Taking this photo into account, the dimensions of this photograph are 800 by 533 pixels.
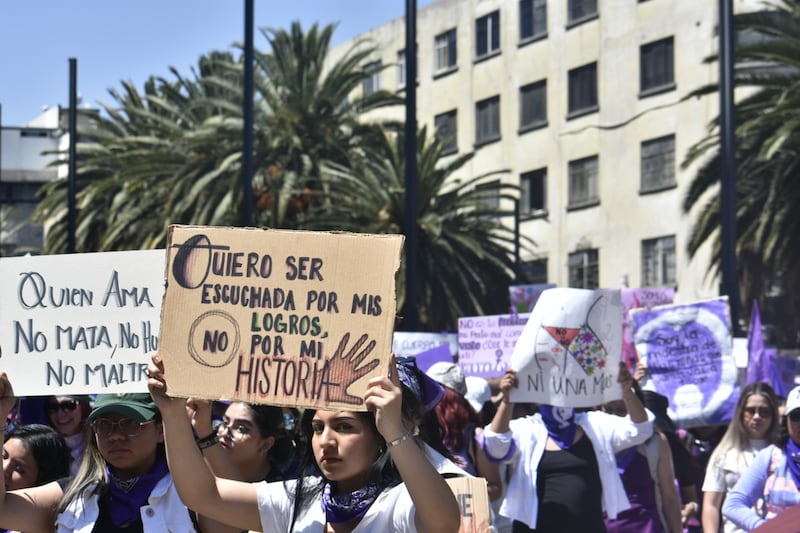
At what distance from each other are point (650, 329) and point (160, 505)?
20.4 feet

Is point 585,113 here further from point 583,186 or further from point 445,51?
point 445,51

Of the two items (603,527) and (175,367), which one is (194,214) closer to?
(603,527)

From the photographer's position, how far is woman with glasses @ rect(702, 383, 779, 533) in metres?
7.79

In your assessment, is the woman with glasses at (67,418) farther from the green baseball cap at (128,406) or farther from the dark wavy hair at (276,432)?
the green baseball cap at (128,406)

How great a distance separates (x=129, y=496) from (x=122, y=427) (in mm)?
210

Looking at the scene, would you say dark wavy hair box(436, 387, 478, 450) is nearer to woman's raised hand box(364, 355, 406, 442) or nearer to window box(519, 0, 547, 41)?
woman's raised hand box(364, 355, 406, 442)

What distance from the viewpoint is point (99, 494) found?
4566 mm

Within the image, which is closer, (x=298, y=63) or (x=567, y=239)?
(x=298, y=63)

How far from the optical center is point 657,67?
37.7 meters

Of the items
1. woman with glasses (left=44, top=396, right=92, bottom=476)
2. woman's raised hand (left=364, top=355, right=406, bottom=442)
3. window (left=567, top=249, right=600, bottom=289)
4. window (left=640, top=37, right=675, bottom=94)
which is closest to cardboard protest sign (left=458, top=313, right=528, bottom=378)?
woman with glasses (left=44, top=396, right=92, bottom=476)

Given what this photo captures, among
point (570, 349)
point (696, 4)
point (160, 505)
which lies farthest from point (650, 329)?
point (696, 4)

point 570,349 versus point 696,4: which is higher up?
point 696,4

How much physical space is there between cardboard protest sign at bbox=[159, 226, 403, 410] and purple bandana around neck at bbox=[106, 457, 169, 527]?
2.38ft

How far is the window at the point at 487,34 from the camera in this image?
43.8 m
